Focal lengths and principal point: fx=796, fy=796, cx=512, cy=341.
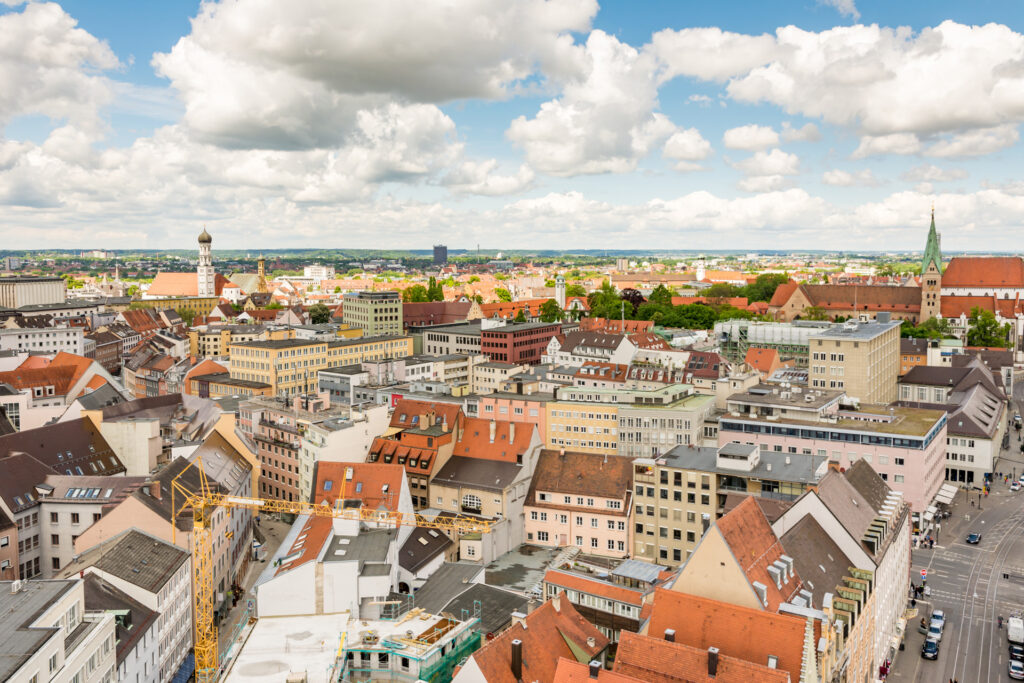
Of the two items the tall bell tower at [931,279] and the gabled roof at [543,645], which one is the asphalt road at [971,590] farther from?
the tall bell tower at [931,279]

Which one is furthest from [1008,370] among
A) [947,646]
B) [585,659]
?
[585,659]

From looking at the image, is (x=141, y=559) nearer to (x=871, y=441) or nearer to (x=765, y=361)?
(x=871, y=441)

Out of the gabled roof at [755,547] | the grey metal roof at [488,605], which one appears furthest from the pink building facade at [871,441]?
the grey metal roof at [488,605]

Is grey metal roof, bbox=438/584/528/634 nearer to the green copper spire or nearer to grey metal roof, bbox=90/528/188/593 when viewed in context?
grey metal roof, bbox=90/528/188/593

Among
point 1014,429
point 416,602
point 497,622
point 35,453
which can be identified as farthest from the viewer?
point 1014,429

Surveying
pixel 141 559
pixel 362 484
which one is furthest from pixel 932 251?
pixel 141 559

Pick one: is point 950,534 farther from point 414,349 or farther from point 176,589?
point 414,349
